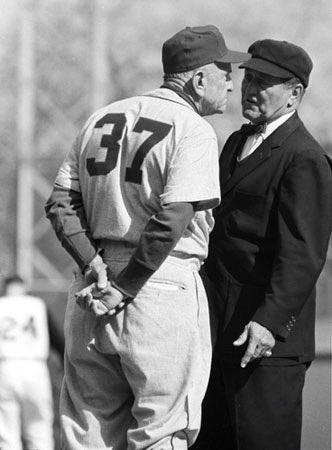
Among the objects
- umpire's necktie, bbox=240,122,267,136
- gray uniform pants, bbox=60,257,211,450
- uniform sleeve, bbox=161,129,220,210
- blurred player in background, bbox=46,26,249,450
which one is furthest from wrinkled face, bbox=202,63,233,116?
gray uniform pants, bbox=60,257,211,450

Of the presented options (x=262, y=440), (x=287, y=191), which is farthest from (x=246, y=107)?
(x=262, y=440)

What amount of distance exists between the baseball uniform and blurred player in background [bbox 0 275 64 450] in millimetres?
5416

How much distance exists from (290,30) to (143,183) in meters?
14.6

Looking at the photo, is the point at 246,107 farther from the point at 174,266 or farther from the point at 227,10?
the point at 227,10

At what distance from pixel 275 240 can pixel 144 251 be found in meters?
0.69

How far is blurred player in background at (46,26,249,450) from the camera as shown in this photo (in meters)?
3.87

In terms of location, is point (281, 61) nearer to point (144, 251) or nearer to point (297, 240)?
point (297, 240)

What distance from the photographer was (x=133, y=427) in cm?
402

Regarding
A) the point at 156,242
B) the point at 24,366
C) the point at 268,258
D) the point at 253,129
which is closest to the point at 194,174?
the point at 156,242

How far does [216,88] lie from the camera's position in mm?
4094

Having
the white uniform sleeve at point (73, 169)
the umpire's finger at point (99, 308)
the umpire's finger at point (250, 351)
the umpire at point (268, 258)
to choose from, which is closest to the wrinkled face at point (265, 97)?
the umpire at point (268, 258)

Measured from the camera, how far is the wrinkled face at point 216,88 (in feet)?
13.4

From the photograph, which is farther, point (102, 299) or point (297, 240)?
point (297, 240)

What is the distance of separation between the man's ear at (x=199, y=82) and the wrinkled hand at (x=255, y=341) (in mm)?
900
